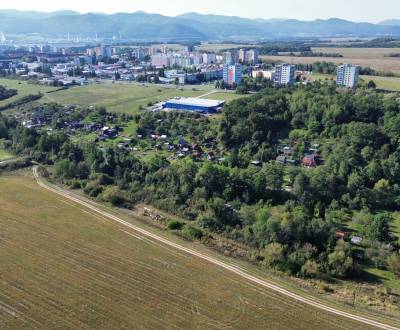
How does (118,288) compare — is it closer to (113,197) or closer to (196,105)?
(113,197)

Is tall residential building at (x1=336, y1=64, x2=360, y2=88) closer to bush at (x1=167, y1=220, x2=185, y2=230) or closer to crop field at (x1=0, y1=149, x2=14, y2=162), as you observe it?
bush at (x1=167, y1=220, x2=185, y2=230)

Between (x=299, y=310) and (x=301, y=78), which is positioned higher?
(x=301, y=78)

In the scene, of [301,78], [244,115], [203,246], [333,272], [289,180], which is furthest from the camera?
[301,78]

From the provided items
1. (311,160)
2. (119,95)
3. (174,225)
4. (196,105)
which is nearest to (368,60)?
(196,105)

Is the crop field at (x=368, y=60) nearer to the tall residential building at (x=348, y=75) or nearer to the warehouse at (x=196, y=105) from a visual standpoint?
the tall residential building at (x=348, y=75)

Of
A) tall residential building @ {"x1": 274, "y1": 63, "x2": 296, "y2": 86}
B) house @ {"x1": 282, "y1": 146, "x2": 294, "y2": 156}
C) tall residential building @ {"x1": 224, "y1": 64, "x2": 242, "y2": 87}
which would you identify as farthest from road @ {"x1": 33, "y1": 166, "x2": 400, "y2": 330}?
tall residential building @ {"x1": 274, "y1": 63, "x2": 296, "y2": 86}

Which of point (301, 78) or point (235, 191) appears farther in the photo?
point (301, 78)

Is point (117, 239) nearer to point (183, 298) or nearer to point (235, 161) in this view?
point (183, 298)

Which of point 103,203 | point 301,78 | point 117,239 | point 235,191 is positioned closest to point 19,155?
point 103,203
